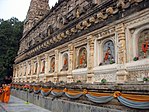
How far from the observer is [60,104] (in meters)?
9.77

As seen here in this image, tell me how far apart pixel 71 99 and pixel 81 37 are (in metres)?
3.50

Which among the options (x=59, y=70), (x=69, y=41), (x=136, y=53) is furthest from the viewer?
(x=59, y=70)

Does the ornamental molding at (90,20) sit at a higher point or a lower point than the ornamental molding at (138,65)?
higher

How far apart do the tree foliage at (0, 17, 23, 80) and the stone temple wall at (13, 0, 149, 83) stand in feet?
62.4

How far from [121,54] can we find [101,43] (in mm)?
1786

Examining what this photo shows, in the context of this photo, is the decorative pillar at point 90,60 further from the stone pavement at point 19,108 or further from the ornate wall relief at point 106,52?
the stone pavement at point 19,108

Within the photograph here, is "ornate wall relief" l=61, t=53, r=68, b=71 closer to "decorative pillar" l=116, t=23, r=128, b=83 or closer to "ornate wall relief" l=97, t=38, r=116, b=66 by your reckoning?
"ornate wall relief" l=97, t=38, r=116, b=66

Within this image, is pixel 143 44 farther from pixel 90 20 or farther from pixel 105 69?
pixel 90 20

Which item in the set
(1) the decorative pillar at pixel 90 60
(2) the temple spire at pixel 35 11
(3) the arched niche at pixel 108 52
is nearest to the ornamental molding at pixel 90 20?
(3) the arched niche at pixel 108 52

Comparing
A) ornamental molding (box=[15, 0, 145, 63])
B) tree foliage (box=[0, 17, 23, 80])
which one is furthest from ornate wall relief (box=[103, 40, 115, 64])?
tree foliage (box=[0, 17, 23, 80])

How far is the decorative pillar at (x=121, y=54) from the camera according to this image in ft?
23.6

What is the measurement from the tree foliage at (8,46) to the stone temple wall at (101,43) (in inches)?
748

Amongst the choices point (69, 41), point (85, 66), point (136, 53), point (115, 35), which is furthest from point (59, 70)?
point (136, 53)

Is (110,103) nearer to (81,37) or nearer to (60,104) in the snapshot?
(60,104)
